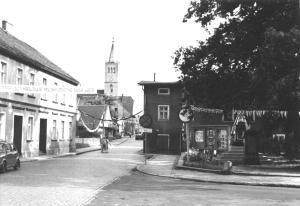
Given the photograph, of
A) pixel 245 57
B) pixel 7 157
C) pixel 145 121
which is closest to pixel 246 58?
pixel 245 57

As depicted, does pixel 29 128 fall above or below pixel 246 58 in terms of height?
below

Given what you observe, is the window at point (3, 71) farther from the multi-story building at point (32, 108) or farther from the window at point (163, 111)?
the window at point (163, 111)

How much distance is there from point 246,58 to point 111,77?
110793 millimetres

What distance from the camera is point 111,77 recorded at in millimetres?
135875

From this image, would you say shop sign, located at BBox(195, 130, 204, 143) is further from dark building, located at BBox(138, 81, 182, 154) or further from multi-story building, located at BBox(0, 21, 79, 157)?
multi-story building, located at BBox(0, 21, 79, 157)

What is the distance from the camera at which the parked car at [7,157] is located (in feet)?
66.2

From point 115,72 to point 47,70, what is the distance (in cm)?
9965

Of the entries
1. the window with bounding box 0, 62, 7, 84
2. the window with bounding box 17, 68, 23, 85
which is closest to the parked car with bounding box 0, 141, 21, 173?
the window with bounding box 0, 62, 7, 84

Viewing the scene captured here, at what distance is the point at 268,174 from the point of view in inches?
860

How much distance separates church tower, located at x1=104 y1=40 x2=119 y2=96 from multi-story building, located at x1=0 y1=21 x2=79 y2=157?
3545 inches

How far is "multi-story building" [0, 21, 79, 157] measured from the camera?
95.0ft

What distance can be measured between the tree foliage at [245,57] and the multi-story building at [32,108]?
401 inches

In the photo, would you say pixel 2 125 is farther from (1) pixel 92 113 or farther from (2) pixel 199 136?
(1) pixel 92 113

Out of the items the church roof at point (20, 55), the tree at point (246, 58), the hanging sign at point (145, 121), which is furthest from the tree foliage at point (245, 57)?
the church roof at point (20, 55)
